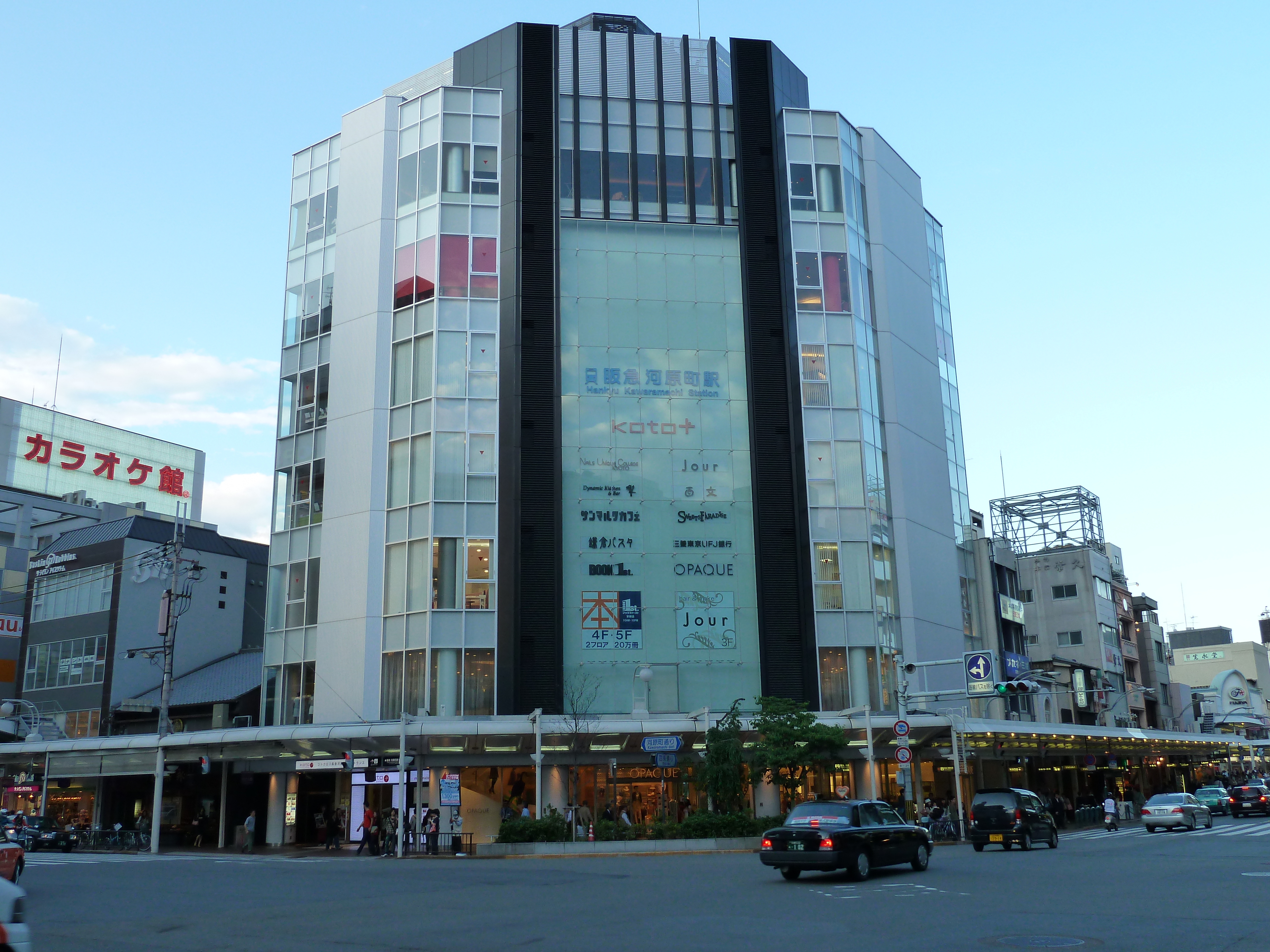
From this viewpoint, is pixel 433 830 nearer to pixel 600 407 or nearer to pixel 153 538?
pixel 600 407

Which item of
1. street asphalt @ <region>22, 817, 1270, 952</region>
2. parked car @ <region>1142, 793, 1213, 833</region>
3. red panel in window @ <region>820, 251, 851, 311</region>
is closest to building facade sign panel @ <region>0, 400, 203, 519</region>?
red panel in window @ <region>820, 251, 851, 311</region>

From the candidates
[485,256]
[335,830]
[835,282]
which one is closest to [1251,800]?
[835,282]

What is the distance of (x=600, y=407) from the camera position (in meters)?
49.9

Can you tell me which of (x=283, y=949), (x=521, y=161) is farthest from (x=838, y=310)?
(x=283, y=949)

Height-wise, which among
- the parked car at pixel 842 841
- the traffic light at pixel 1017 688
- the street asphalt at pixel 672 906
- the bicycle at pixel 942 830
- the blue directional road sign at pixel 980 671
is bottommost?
the bicycle at pixel 942 830

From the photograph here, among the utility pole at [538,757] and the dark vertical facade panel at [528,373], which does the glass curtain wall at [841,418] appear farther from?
the utility pole at [538,757]

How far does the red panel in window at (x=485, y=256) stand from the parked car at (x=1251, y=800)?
43.3 m

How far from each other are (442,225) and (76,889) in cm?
3455

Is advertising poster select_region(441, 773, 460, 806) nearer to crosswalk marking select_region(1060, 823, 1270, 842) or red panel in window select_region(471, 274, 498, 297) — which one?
red panel in window select_region(471, 274, 498, 297)

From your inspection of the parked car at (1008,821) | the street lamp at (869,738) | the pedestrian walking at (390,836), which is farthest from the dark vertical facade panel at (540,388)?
the parked car at (1008,821)

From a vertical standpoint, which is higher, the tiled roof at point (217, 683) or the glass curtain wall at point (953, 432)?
the glass curtain wall at point (953, 432)

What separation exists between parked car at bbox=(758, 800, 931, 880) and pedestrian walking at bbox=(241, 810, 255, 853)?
2769 centimetres

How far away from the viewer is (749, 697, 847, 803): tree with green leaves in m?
39.9

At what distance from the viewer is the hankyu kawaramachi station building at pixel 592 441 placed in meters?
46.8
